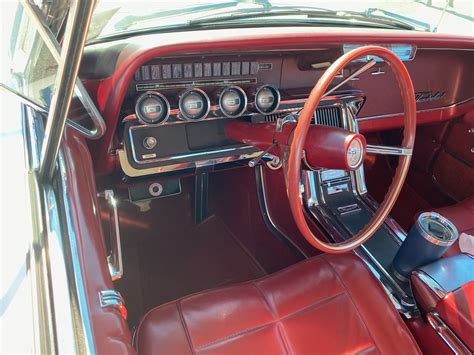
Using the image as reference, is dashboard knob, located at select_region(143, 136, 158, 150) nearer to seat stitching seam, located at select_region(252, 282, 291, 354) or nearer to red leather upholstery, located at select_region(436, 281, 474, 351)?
seat stitching seam, located at select_region(252, 282, 291, 354)

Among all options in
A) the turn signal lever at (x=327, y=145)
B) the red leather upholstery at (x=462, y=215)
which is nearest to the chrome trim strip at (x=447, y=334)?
the red leather upholstery at (x=462, y=215)

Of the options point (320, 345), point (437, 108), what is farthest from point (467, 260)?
point (437, 108)

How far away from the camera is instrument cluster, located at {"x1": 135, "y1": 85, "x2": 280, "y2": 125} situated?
1197mm

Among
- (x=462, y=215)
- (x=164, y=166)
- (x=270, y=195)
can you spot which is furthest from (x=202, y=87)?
(x=462, y=215)

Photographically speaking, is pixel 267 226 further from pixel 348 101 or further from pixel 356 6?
pixel 356 6

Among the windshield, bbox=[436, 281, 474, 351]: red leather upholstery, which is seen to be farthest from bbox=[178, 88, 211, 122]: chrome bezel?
bbox=[436, 281, 474, 351]: red leather upholstery

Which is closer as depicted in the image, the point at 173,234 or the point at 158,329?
the point at 158,329

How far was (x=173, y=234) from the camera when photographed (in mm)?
2012

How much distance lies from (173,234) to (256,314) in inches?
39.4

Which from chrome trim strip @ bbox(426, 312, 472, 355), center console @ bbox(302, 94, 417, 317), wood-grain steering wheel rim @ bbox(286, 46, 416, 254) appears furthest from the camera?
center console @ bbox(302, 94, 417, 317)

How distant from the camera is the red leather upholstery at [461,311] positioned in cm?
108

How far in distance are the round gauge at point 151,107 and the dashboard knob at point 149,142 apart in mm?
108

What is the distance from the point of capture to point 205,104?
1.25 m

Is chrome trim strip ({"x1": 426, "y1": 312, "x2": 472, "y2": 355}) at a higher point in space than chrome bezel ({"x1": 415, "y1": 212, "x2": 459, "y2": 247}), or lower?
lower
